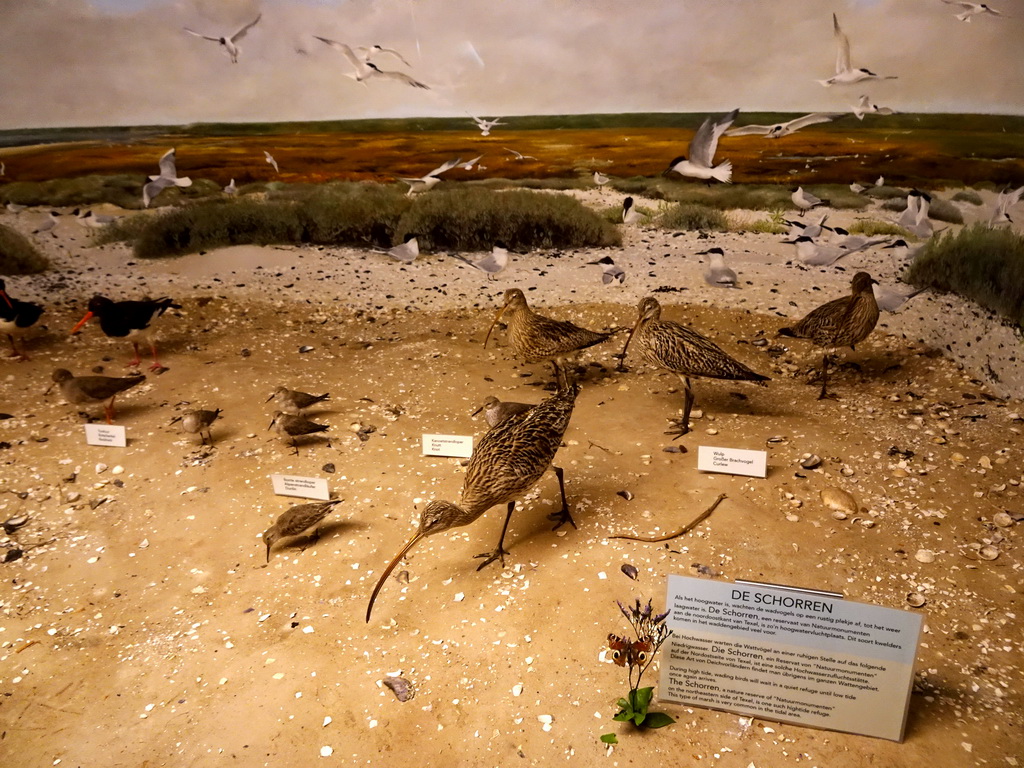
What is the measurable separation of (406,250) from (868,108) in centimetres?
430

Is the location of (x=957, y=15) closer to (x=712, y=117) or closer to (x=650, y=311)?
(x=712, y=117)

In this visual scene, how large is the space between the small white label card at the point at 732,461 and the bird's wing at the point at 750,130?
290 centimetres

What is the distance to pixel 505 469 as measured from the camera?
331 cm

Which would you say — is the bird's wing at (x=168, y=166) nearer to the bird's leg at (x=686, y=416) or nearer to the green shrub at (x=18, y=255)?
the green shrub at (x=18, y=255)

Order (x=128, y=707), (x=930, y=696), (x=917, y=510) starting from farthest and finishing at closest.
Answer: (x=917, y=510)
(x=128, y=707)
(x=930, y=696)

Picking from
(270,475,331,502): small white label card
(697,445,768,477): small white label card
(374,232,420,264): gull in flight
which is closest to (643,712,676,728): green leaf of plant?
(697,445,768,477): small white label card

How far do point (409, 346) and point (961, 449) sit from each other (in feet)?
14.7

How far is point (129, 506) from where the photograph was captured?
14.1 feet

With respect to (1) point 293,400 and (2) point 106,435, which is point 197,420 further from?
(2) point 106,435

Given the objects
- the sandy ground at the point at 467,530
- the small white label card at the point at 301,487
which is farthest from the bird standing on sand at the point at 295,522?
the small white label card at the point at 301,487

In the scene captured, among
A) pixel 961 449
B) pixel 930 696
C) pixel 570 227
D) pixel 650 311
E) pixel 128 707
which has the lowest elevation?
pixel 128 707

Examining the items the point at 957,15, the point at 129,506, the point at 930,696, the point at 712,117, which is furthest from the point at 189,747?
the point at 957,15

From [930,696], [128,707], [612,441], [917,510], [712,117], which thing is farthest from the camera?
[712,117]

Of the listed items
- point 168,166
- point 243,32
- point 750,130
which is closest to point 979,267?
point 750,130
